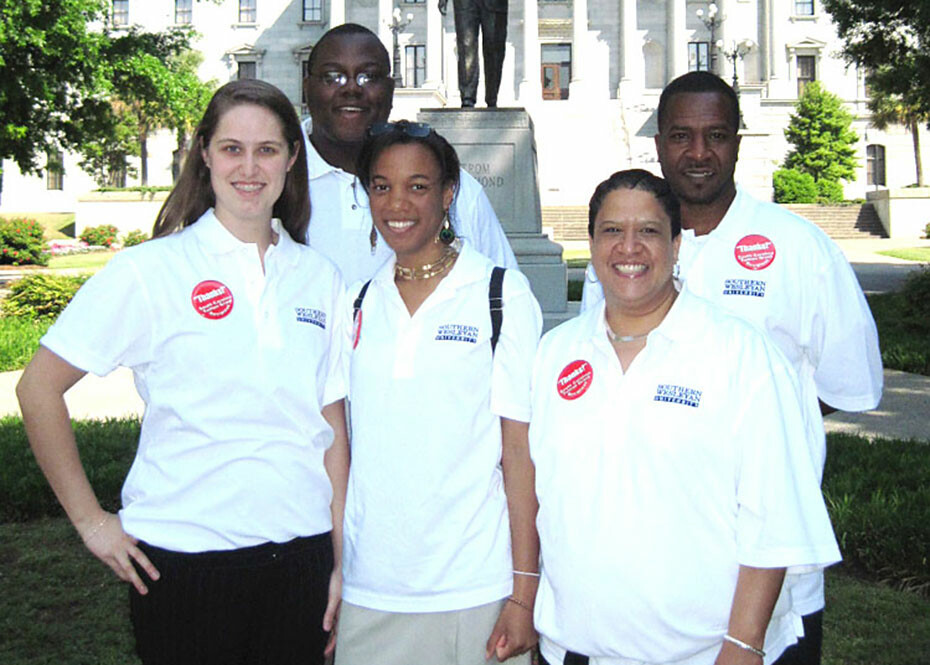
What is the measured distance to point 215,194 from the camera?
301 cm

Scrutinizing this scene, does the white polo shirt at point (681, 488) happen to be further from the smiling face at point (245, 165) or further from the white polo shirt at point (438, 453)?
the smiling face at point (245, 165)

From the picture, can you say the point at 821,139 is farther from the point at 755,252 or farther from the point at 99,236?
the point at 755,252

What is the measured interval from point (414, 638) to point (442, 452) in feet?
1.81

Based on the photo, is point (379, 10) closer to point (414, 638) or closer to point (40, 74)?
point (40, 74)

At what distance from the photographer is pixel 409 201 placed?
9.92 feet

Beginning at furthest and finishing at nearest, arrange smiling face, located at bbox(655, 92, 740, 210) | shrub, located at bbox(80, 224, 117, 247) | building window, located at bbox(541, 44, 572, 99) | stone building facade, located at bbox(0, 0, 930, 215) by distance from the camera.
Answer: building window, located at bbox(541, 44, 572, 99) < stone building facade, located at bbox(0, 0, 930, 215) < shrub, located at bbox(80, 224, 117, 247) < smiling face, located at bbox(655, 92, 740, 210)

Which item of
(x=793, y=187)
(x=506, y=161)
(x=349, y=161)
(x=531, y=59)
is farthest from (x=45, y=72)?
(x=531, y=59)

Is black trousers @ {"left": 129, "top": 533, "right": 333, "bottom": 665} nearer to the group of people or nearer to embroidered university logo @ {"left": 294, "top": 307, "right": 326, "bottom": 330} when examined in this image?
the group of people

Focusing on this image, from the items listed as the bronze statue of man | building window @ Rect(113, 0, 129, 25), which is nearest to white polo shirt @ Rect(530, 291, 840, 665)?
the bronze statue of man

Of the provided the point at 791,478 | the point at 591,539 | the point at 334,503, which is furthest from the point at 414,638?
the point at 791,478

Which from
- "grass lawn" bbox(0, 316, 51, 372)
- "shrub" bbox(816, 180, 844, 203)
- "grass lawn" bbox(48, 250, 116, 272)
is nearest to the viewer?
"grass lawn" bbox(0, 316, 51, 372)

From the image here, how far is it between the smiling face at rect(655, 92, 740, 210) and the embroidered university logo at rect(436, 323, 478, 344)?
38.8 inches

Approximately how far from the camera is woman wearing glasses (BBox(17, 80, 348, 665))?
2699 mm

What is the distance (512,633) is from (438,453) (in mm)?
556
